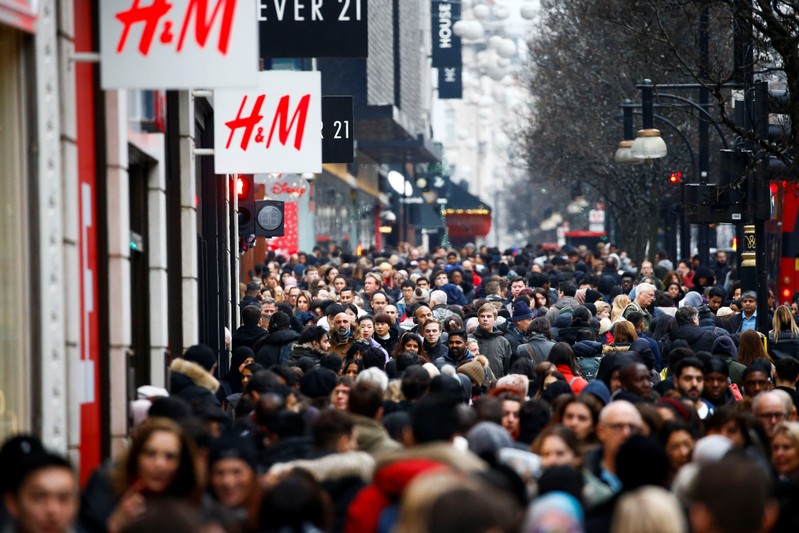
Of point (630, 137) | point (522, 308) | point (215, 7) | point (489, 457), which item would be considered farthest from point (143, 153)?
point (630, 137)

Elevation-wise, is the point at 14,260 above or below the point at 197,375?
above

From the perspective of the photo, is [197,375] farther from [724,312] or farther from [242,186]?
[242,186]

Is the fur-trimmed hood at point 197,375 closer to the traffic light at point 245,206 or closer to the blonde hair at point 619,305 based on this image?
the blonde hair at point 619,305

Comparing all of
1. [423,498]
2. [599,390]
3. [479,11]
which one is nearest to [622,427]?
[599,390]

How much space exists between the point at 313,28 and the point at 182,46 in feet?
24.0

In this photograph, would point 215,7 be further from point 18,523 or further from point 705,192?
point 705,192

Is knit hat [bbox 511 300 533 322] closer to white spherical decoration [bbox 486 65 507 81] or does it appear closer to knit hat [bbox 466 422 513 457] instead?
knit hat [bbox 466 422 513 457]

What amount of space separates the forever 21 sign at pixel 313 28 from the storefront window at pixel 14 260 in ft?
25.5

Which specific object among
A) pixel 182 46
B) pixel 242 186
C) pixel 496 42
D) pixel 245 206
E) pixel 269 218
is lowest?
pixel 269 218

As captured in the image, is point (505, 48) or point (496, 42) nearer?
point (496, 42)

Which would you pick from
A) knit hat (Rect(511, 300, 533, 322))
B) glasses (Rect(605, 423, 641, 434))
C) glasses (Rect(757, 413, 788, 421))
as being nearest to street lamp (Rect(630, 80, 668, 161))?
knit hat (Rect(511, 300, 533, 322))

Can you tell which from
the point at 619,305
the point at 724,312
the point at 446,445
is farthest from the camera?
the point at 724,312

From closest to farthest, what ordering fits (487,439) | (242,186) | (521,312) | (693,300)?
(487,439) → (521,312) → (693,300) → (242,186)

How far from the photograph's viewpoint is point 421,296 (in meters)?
23.8
